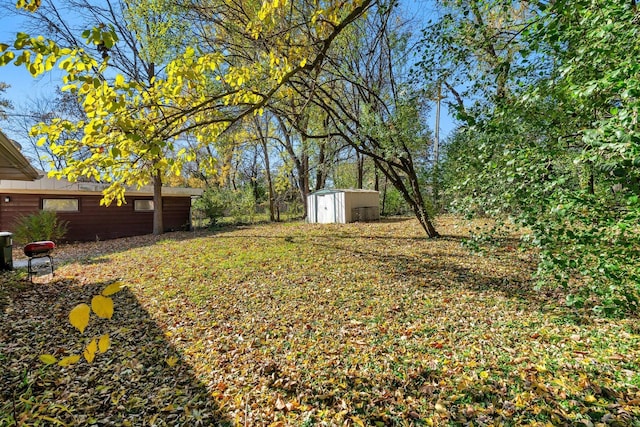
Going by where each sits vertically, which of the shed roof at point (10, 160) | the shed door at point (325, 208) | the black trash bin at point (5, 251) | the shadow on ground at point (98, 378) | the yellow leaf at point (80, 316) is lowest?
the shadow on ground at point (98, 378)

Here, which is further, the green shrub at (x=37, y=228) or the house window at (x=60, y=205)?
the house window at (x=60, y=205)

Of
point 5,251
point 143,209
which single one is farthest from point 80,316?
point 143,209

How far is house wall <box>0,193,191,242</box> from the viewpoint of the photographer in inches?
420

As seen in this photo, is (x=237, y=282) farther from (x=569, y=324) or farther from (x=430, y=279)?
(x=569, y=324)

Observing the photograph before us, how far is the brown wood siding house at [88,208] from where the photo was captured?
34.7 ft

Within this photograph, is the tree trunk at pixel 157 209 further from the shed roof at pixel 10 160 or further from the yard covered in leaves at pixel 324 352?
the yard covered in leaves at pixel 324 352

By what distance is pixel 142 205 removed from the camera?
44.3ft

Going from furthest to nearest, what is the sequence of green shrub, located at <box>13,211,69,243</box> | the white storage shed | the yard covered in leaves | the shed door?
the shed door
the white storage shed
green shrub, located at <box>13,211,69,243</box>
the yard covered in leaves

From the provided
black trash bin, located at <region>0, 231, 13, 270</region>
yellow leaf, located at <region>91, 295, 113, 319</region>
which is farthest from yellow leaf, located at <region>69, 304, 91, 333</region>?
black trash bin, located at <region>0, 231, 13, 270</region>

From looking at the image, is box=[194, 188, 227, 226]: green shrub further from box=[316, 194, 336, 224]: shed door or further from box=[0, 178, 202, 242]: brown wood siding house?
box=[316, 194, 336, 224]: shed door

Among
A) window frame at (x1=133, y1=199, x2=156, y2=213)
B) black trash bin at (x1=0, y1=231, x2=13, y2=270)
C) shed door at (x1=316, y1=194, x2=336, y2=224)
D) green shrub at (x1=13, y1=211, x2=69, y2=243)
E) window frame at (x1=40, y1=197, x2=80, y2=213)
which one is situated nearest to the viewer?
black trash bin at (x1=0, y1=231, x2=13, y2=270)

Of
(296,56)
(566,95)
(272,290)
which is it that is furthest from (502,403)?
(296,56)

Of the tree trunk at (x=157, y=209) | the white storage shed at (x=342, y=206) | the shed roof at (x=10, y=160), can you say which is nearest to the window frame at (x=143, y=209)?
the tree trunk at (x=157, y=209)

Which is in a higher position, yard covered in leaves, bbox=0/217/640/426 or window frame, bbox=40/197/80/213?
window frame, bbox=40/197/80/213
